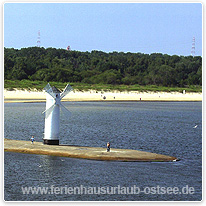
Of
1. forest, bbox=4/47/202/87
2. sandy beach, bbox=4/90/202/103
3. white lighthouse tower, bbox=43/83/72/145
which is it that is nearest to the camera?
white lighthouse tower, bbox=43/83/72/145

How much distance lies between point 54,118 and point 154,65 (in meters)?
166

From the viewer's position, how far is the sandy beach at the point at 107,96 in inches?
4795

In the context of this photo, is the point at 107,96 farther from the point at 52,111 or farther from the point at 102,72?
the point at 52,111

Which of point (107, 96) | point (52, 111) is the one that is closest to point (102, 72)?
point (107, 96)

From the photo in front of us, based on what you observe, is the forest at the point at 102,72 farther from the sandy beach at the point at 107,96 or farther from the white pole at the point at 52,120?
the white pole at the point at 52,120

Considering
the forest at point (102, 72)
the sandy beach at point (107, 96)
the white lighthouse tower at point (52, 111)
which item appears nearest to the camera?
the white lighthouse tower at point (52, 111)

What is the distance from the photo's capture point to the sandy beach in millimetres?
121800

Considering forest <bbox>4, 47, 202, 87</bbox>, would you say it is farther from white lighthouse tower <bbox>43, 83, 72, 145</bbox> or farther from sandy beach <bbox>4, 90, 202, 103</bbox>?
white lighthouse tower <bbox>43, 83, 72, 145</bbox>

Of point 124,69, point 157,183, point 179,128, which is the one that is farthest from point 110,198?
point 124,69

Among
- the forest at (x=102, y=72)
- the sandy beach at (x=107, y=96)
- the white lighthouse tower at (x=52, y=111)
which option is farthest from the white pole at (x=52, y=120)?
the forest at (x=102, y=72)

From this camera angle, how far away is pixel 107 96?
13638 centimetres

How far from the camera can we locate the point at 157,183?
94.5 feet

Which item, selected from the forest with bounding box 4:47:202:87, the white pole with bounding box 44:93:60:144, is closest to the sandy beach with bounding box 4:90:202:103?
the forest with bounding box 4:47:202:87

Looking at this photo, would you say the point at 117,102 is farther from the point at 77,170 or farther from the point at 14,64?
the point at 77,170
